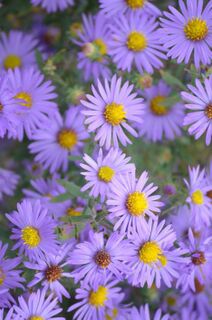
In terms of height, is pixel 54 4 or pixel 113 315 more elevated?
pixel 54 4

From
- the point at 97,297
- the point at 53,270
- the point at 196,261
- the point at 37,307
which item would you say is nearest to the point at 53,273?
the point at 53,270

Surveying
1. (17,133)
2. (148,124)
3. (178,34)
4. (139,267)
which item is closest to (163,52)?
(178,34)

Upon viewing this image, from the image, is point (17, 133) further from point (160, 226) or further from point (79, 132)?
point (160, 226)

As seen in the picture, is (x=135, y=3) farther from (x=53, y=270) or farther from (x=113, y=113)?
(x=53, y=270)

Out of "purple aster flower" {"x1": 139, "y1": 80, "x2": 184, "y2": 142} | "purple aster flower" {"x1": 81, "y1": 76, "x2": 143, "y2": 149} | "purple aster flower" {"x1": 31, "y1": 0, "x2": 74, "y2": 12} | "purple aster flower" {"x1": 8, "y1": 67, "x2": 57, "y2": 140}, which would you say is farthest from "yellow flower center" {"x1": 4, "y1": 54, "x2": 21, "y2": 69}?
"purple aster flower" {"x1": 81, "y1": 76, "x2": 143, "y2": 149}

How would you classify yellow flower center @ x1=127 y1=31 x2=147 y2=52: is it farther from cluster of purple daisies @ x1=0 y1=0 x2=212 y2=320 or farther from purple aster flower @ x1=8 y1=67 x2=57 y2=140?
purple aster flower @ x1=8 y1=67 x2=57 y2=140
